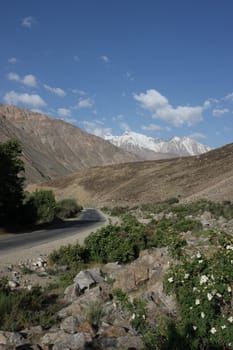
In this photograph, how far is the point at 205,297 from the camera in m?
6.81

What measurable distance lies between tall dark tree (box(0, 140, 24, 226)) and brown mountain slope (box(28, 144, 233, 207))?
888 inches

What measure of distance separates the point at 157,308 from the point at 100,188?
102m

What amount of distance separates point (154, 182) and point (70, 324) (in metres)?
83.0

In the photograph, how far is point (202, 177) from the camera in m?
78.2

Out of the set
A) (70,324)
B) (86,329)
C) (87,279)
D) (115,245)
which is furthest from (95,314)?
(115,245)

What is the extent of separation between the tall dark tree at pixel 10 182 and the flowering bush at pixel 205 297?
28.1 meters

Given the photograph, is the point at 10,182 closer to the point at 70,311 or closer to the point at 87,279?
the point at 87,279

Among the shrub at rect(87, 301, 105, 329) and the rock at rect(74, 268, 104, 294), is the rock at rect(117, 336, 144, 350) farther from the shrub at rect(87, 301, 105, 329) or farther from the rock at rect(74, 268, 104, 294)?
the rock at rect(74, 268, 104, 294)

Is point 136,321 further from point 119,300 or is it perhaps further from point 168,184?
point 168,184

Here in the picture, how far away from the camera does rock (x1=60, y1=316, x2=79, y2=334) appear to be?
7.68 m

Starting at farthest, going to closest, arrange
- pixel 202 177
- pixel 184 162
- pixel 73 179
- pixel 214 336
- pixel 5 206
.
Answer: pixel 73 179 → pixel 184 162 → pixel 202 177 → pixel 5 206 → pixel 214 336

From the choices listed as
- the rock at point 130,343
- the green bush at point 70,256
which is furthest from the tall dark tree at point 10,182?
the rock at point 130,343

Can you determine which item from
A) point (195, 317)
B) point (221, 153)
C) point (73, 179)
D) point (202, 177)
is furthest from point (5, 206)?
point (73, 179)

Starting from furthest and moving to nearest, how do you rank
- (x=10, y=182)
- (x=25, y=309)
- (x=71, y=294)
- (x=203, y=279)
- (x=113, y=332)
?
(x=10, y=182) < (x=71, y=294) < (x=25, y=309) < (x=113, y=332) < (x=203, y=279)
